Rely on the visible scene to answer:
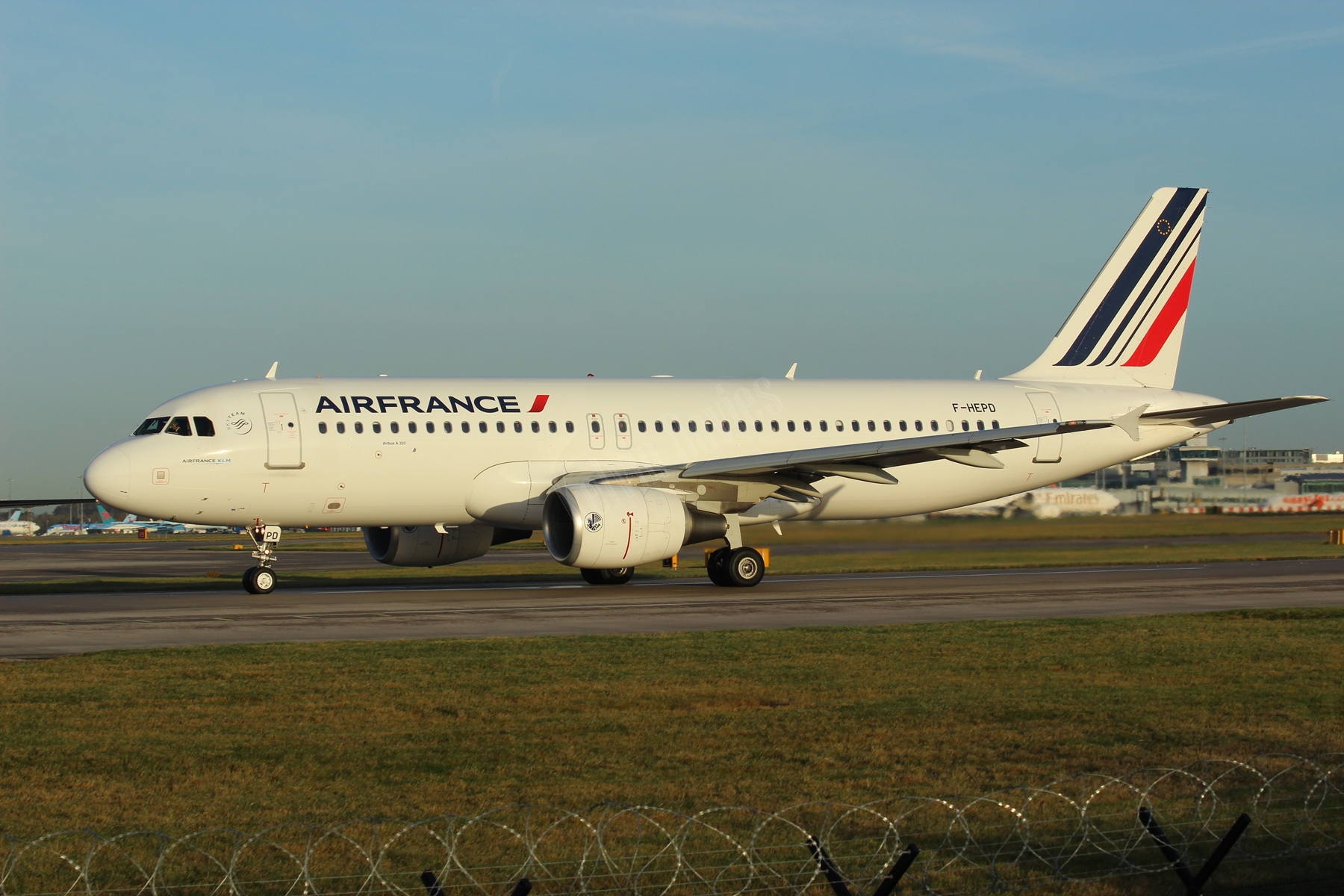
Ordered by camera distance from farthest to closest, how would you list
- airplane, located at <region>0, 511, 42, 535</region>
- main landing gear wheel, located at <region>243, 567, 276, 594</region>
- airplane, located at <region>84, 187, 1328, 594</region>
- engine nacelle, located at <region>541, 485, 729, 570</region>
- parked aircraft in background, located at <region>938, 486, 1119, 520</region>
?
airplane, located at <region>0, 511, 42, 535</region>, parked aircraft in background, located at <region>938, 486, 1119, 520</region>, main landing gear wheel, located at <region>243, 567, 276, 594</region>, airplane, located at <region>84, 187, 1328, 594</region>, engine nacelle, located at <region>541, 485, 729, 570</region>

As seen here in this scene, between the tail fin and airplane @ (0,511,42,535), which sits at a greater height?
the tail fin

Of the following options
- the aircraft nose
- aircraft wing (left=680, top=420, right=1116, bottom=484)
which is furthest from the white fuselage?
aircraft wing (left=680, top=420, right=1116, bottom=484)

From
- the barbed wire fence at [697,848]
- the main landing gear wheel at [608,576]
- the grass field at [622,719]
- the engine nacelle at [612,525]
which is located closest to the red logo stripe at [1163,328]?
the main landing gear wheel at [608,576]

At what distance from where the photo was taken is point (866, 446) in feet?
82.3

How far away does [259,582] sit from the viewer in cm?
2486

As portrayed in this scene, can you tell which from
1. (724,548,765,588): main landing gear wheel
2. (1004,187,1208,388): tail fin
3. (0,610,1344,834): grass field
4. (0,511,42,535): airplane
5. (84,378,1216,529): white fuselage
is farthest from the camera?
(0,511,42,535): airplane

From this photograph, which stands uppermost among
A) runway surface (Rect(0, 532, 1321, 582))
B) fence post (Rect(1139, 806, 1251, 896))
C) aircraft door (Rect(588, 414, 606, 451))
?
aircraft door (Rect(588, 414, 606, 451))

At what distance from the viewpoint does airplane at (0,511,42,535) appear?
12506 centimetres

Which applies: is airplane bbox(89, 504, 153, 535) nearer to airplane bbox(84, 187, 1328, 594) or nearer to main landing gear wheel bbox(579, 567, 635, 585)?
main landing gear wheel bbox(579, 567, 635, 585)

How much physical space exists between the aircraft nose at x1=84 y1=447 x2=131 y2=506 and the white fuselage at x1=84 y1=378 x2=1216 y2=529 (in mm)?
28

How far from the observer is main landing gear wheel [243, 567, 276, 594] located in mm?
24797

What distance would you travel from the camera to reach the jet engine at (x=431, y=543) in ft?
90.0

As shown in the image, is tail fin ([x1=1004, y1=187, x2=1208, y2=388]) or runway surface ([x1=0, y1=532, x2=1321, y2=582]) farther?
tail fin ([x1=1004, y1=187, x2=1208, y2=388])

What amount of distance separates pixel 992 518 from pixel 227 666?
18919 mm
